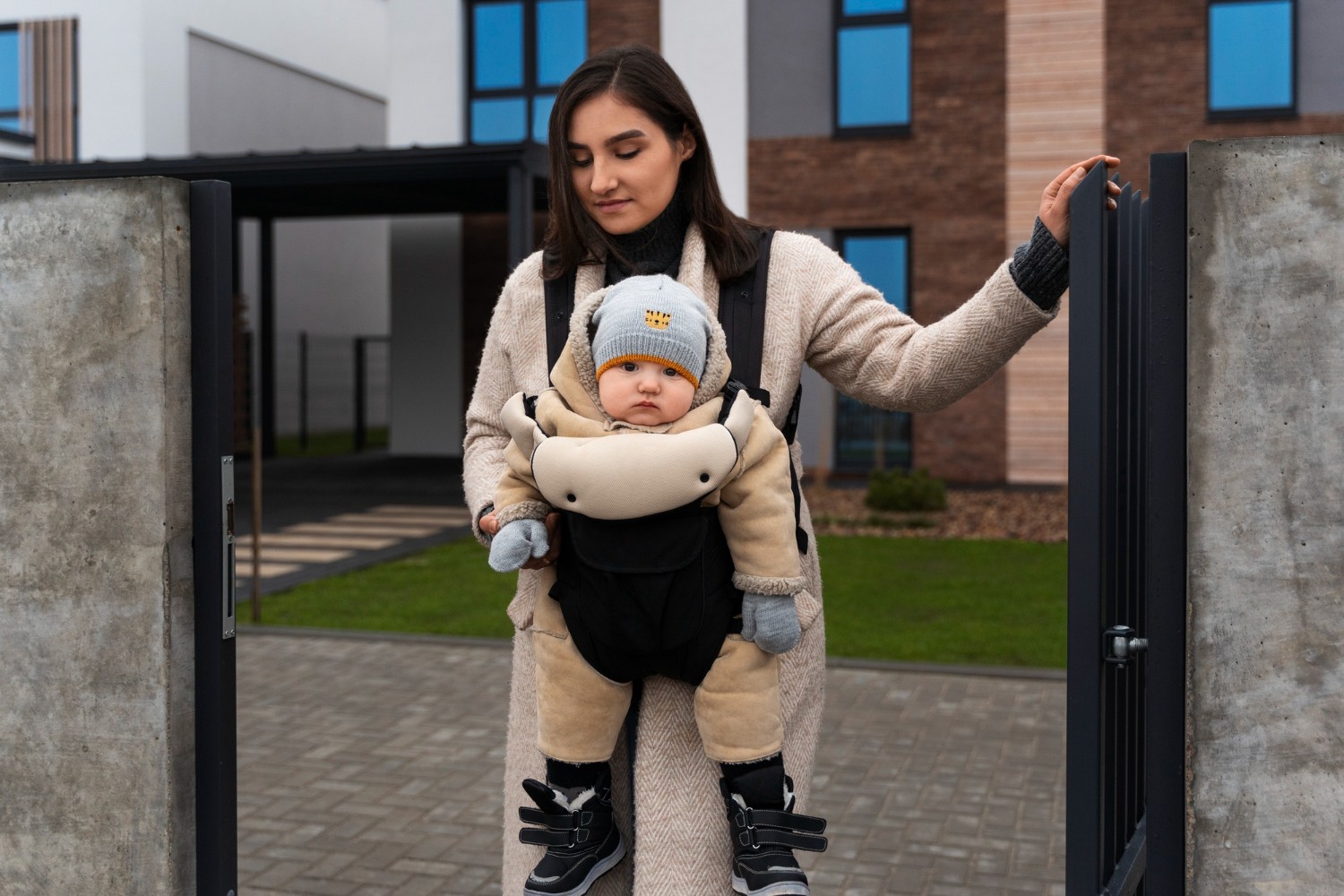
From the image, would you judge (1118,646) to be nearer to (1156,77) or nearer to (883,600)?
(883,600)

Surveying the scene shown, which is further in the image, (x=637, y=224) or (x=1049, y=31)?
(x=1049, y=31)

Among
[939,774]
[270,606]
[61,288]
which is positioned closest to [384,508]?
[270,606]

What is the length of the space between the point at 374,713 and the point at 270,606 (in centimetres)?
312

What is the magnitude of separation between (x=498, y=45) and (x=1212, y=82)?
29.0 ft

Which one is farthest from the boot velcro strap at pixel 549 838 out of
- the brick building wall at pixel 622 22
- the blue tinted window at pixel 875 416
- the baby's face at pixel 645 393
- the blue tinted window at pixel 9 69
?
the blue tinted window at pixel 9 69

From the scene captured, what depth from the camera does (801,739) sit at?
8.51ft

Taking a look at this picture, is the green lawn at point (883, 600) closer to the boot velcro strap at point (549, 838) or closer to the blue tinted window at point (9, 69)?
the boot velcro strap at point (549, 838)

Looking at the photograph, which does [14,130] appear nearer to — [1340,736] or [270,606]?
[270,606]

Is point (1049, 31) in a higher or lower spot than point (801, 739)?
higher

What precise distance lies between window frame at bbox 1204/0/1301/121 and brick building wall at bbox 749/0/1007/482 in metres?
2.22

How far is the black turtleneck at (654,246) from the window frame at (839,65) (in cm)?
1492

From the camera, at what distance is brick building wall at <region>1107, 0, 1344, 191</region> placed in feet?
52.5

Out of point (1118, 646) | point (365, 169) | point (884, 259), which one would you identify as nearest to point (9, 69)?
point (365, 169)

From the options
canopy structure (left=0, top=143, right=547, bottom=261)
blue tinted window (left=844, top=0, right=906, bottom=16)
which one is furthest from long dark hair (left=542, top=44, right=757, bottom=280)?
blue tinted window (left=844, top=0, right=906, bottom=16)
